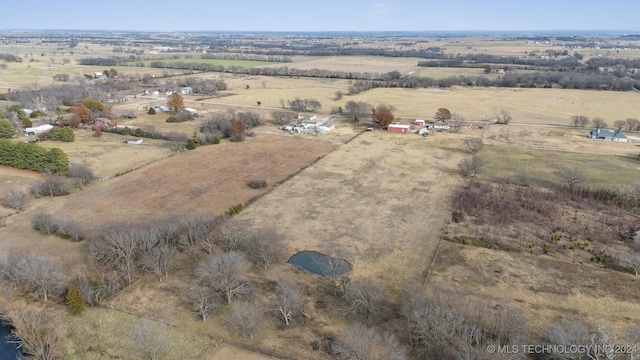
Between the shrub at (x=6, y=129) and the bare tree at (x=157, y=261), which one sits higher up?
the shrub at (x=6, y=129)

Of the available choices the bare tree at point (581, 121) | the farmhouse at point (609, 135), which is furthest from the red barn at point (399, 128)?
the bare tree at point (581, 121)

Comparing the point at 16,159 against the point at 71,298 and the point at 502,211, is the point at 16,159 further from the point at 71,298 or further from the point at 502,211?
the point at 502,211

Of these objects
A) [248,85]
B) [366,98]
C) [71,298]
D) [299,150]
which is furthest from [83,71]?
[71,298]

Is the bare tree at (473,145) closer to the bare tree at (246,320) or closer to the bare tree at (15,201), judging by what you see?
the bare tree at (246,320)

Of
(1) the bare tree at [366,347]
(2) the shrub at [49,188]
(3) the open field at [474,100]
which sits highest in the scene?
(3) the open field at [474,100]

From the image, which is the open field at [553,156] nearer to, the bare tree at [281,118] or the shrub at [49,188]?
the bare tree at [281,118]

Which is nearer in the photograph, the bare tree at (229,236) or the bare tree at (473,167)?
the bare tree at (229,236)

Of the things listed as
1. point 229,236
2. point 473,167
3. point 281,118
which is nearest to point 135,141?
point 281,118

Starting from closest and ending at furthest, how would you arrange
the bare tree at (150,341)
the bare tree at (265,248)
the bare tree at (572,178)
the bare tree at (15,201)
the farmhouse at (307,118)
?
the bare tree at (150,341) → the bare tree at (265,248) → the bare tree at (15,201) → the bare tree at (572,178) → the farmhouse at (307,118)

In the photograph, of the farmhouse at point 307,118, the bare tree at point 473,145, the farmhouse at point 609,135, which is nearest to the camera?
the bare tree at point 473,145
